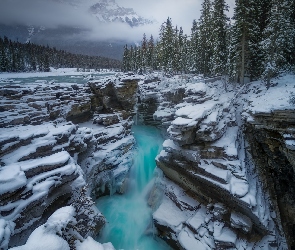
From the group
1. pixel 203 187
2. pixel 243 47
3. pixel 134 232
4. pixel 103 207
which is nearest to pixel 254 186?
pixel 203 187

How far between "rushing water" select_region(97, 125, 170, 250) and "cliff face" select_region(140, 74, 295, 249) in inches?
77.7

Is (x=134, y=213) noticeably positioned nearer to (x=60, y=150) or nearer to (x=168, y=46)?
(x=60, y=150)

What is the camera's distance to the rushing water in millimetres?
17500

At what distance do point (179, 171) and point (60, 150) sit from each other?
11.1m

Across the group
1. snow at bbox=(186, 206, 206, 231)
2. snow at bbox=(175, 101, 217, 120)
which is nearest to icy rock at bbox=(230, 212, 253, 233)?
snow at bbox=(186, 206, 206, 231)

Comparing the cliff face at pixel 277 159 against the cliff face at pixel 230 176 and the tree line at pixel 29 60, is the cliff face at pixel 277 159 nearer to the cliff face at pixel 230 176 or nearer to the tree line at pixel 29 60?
the cliff face at pixel 230 176

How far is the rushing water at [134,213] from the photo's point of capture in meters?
17.5

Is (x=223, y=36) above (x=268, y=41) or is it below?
above

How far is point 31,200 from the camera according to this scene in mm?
10758

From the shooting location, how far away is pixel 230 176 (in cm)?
1570

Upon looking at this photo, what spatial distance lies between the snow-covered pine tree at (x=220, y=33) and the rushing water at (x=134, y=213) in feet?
60.0

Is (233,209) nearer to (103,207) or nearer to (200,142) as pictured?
(200,142)

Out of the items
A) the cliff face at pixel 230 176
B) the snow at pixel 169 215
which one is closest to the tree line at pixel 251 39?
the cliff face at pixel 230 176

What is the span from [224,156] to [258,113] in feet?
16.2
